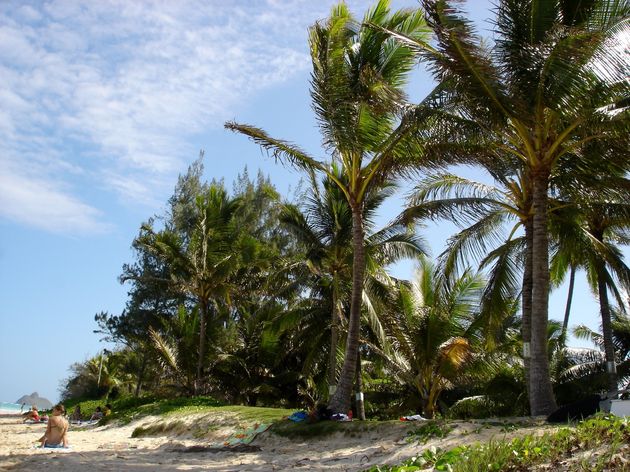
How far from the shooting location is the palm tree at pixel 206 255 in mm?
24766

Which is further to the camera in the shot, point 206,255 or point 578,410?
point 206,255

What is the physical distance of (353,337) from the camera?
14.9 m

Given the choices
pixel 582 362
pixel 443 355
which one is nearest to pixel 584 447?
pixel 443 355

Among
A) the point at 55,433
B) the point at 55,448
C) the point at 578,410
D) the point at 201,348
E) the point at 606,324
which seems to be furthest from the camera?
the point at 201,348

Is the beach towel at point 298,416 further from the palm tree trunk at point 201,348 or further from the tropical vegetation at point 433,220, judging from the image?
the palm tree trunk at point 201,348

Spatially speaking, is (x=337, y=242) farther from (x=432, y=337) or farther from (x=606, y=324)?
(x=606, y=324)

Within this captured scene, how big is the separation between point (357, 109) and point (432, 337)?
861 centimetres

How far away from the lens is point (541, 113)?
1159 cm

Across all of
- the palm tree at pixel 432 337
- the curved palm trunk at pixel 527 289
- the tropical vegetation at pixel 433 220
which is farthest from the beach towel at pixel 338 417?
the palm tree at pixel 432 337

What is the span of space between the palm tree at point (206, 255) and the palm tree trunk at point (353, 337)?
408 inches

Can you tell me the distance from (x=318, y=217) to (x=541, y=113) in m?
9.89

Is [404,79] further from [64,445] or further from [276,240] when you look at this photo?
[276,240]

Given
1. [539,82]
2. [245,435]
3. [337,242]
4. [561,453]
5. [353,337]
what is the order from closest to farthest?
[561,453] < [539,82] < [245,435] < [353,337] < [337,242]

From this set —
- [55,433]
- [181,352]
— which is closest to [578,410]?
[55,433]
